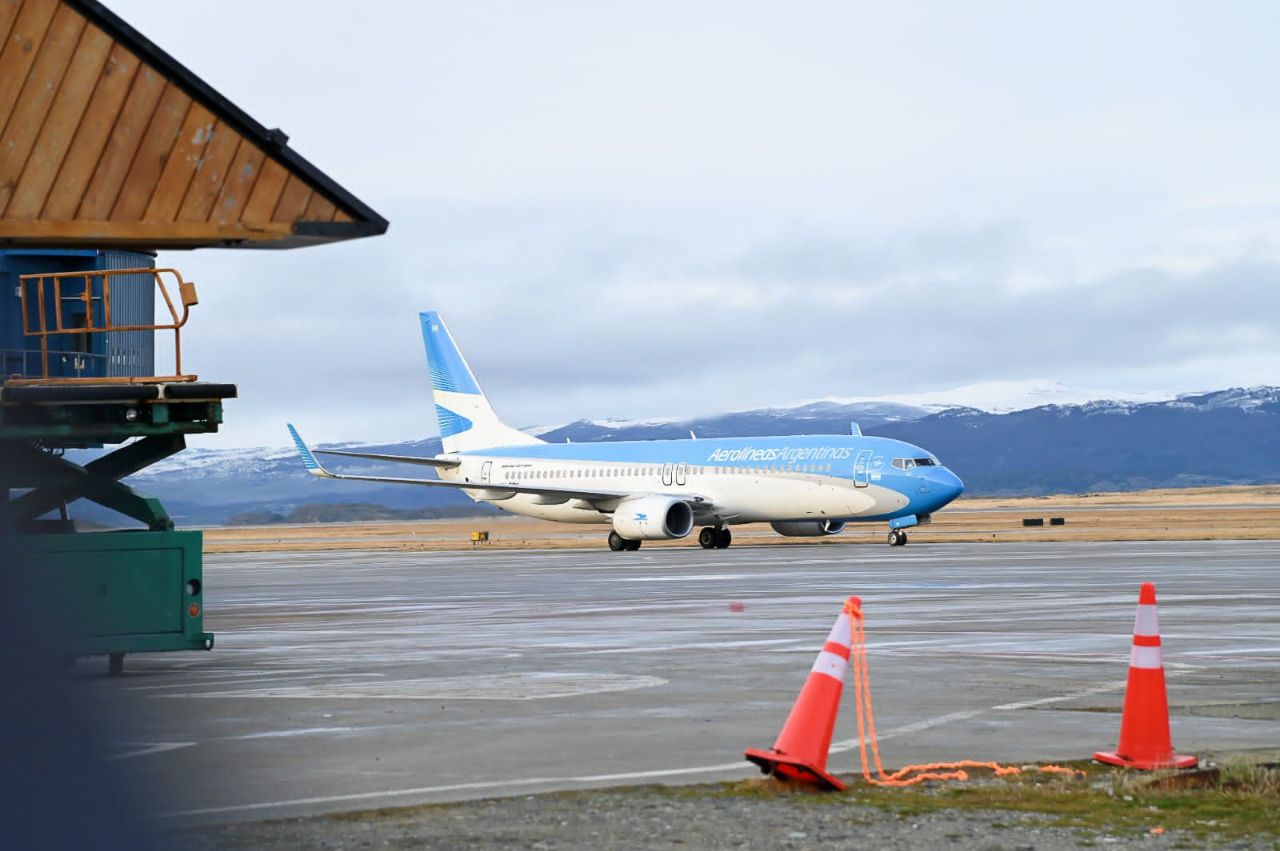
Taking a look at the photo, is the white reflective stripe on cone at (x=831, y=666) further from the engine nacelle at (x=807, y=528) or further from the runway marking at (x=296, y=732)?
the engine nacelle at (x=807, y=528)

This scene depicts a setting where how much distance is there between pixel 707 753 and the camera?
1095 centimetres

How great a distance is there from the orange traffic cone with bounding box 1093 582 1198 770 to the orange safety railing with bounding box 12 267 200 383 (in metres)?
9.83

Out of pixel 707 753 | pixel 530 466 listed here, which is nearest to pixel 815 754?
pixel 707 753

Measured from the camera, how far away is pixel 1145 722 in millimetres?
10180

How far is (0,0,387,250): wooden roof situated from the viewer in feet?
41.8

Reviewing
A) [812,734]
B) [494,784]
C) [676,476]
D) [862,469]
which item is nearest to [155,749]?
[494,784]

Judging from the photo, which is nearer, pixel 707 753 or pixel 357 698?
pixel 707 753

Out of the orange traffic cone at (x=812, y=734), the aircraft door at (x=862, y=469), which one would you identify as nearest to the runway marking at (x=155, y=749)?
the orange traffic cone at (x=812, y=734)

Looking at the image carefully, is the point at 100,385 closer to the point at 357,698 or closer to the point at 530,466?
the point at 357,698

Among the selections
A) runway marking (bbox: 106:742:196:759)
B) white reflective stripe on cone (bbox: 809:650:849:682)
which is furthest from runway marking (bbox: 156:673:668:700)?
white reflective stripe on cone (bbox: 809:650:849:682)

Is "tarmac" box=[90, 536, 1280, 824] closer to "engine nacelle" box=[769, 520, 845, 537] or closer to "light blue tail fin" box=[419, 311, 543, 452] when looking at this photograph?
"engine nacelle" box=[769, 520, 845, 537]

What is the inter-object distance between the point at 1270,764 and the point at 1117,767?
0.83m

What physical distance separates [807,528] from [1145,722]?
1927 inches

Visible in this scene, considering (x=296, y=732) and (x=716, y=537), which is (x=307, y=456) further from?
(x=296, y=732)
